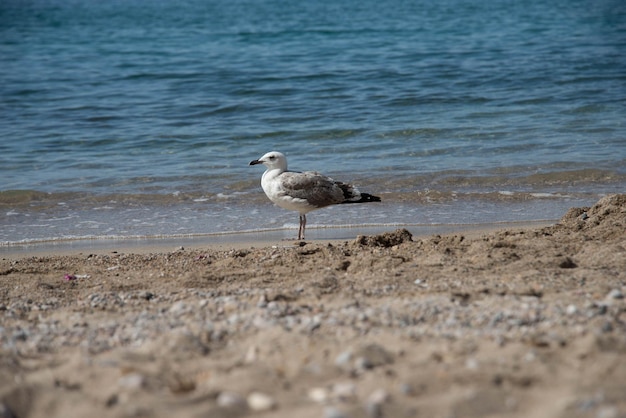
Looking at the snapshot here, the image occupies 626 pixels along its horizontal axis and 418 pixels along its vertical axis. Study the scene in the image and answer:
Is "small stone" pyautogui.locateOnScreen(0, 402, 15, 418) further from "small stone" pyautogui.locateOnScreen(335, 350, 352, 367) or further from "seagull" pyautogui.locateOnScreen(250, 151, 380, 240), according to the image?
"seagull" pyautogui.locateOnScreen(250, 151, 380, 240)

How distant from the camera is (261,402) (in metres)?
3.18

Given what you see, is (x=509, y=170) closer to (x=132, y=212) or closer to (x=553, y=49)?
(x=132, y=212)

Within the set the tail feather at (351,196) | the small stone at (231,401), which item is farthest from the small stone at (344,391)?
the tail feather at (351,196)

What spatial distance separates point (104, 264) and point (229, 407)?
3.98 metres

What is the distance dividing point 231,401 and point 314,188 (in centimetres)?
523

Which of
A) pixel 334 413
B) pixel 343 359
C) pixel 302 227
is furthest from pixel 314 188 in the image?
pixel 334 413

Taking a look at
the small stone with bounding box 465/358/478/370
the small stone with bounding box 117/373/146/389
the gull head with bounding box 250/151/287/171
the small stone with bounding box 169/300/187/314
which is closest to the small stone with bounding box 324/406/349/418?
the small stone with bounding box 465/358/478/370

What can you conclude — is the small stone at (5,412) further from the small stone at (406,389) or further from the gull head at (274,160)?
the gull head at (274,160)

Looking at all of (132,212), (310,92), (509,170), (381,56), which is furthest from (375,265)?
(381,56)

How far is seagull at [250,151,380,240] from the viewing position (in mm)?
8242

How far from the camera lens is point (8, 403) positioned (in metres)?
3.30

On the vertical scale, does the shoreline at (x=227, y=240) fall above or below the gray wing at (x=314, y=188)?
below

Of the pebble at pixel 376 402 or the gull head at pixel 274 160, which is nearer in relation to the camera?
the pebble at pixel 376 402

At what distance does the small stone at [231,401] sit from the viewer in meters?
3.17
